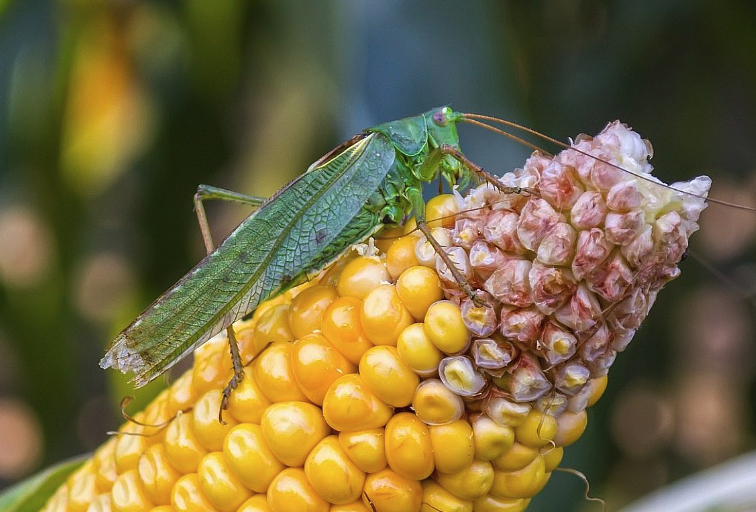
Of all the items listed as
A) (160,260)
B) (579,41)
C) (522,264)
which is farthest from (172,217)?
(522,264)

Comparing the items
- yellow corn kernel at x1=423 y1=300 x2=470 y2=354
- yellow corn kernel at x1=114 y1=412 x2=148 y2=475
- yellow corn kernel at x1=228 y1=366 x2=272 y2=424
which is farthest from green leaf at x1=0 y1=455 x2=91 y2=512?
yellow corn kernel at x1=423 y1=300 x2=470 y2=354

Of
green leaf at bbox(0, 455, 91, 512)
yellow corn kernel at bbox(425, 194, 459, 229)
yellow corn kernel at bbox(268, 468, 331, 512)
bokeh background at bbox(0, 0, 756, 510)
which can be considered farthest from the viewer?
bokeh background at bbox(0, 0, 756, 510)

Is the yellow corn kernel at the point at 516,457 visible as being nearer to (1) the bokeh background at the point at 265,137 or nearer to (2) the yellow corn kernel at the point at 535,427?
(2) the yellow corn kernel at the point at 535,427

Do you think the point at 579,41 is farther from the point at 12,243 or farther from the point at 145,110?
the point at 12,243

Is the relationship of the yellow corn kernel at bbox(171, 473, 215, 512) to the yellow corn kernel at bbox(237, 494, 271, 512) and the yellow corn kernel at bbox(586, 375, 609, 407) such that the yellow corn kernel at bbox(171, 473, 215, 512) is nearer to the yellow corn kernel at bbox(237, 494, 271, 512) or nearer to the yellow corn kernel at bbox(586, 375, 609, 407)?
the yellow corn kernel at bbox(237, 494, 271, 512)

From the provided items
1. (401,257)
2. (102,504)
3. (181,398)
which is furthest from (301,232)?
(102,504)

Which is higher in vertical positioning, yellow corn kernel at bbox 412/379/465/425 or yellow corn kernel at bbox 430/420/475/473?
yellow corn kernel at bbox 412/379/465/425
